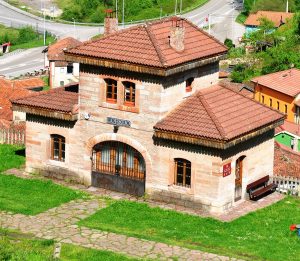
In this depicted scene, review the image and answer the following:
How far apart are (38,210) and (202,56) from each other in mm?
12179

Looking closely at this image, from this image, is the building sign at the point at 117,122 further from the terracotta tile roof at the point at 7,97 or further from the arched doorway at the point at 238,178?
the terracotta tile roof at the point at 7,97

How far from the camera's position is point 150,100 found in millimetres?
50844

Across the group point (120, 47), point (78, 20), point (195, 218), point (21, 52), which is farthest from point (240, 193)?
point (78, 20)

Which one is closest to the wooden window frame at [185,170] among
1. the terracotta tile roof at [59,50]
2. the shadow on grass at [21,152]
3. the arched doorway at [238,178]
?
the arched doorway at [238,178]

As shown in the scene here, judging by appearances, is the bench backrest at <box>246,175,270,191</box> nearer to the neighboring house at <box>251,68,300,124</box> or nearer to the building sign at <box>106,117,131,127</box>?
the building sign at <box>106,117,131,127</box>

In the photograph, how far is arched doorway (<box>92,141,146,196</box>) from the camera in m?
52.2

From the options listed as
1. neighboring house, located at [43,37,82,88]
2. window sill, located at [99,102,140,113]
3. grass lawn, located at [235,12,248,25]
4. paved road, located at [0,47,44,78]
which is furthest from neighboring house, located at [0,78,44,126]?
grass lawn, located at [235,12,248,25]

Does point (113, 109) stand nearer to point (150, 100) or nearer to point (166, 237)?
point (150, 100)

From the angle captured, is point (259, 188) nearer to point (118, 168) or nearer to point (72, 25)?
point (118, 168)

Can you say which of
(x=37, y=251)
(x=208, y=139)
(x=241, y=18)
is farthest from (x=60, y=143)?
(x=241, y=18)

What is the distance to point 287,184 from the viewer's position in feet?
177

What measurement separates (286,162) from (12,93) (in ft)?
96.1

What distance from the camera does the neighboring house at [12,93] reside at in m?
71.9

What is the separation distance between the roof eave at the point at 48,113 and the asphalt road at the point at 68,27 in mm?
59228
